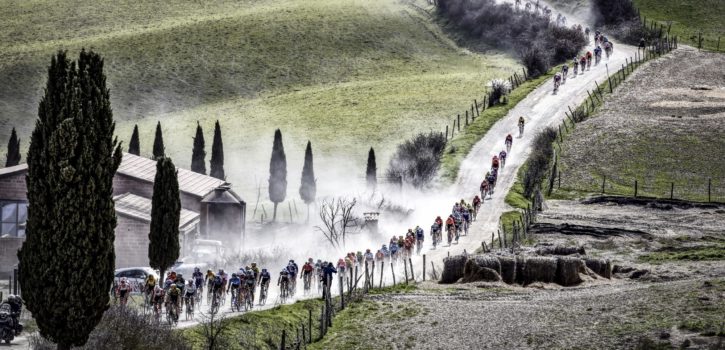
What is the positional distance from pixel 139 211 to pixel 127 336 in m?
30.6

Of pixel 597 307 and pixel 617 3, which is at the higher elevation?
pixel 617 3

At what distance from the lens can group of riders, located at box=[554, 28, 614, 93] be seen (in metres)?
113

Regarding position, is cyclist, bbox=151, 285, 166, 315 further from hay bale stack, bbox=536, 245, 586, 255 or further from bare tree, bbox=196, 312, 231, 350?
hay bale stack, bbox=536, 245, 586, 255

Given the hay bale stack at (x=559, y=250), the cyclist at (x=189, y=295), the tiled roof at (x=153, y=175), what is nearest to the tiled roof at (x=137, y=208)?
the tiled roof at (x=153, y=175)

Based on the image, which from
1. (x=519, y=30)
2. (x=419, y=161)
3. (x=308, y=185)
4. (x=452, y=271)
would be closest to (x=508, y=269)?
(x=452, y=271)

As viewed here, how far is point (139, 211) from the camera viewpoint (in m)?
67.2

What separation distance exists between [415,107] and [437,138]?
28.3 m

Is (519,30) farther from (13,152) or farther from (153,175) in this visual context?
(153,175)

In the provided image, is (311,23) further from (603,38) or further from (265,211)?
(265,211)

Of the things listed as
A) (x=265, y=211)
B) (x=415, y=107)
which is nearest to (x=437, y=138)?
(x=265, y=211)

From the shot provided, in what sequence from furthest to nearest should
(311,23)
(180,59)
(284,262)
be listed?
(311,23), (180,59), (284,262)

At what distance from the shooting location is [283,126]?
377 feet

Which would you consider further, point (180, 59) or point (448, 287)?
point (180, 59)

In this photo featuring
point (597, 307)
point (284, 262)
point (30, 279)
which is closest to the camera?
point (30, 279)
